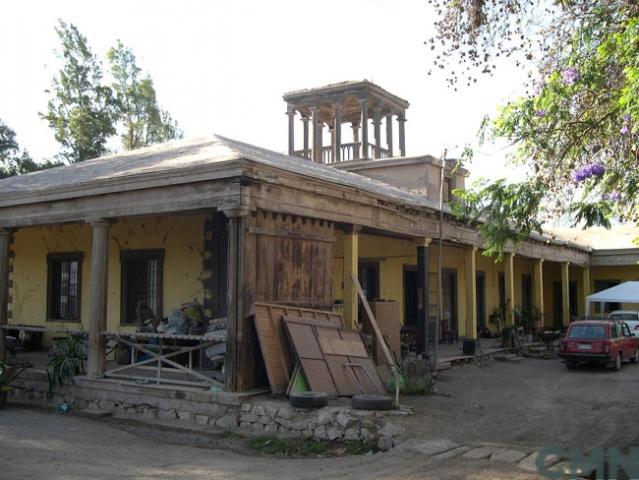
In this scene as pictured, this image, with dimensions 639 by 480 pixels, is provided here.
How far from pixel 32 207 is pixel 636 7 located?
36.4ft

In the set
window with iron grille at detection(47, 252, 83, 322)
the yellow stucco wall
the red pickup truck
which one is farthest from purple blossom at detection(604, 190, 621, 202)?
window with iron grille at detection(47, 252, 83, 322)

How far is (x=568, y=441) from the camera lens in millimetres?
8539

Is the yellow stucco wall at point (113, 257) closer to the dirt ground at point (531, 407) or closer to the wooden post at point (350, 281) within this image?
the wooden post at point (350, 281)

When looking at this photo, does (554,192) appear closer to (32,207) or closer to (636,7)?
(636,7)

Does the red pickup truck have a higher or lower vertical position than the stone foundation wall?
higher

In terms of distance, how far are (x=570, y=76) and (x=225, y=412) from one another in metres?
6.84

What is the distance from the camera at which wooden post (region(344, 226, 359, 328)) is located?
39.9ft

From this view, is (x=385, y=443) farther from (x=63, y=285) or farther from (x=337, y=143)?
(x=337, y=143)

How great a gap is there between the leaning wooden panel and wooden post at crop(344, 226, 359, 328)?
1.92 m

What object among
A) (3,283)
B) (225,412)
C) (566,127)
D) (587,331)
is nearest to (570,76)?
(566,127)

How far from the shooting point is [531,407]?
11203 mm

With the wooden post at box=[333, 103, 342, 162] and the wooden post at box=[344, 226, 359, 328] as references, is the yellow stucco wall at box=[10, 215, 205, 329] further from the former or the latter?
the wooden post at box=[333, 103, 342, 162]

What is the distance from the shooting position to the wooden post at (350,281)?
39.9 ft

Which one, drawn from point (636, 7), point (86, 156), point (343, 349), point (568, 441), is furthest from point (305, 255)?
point (86, 156)
